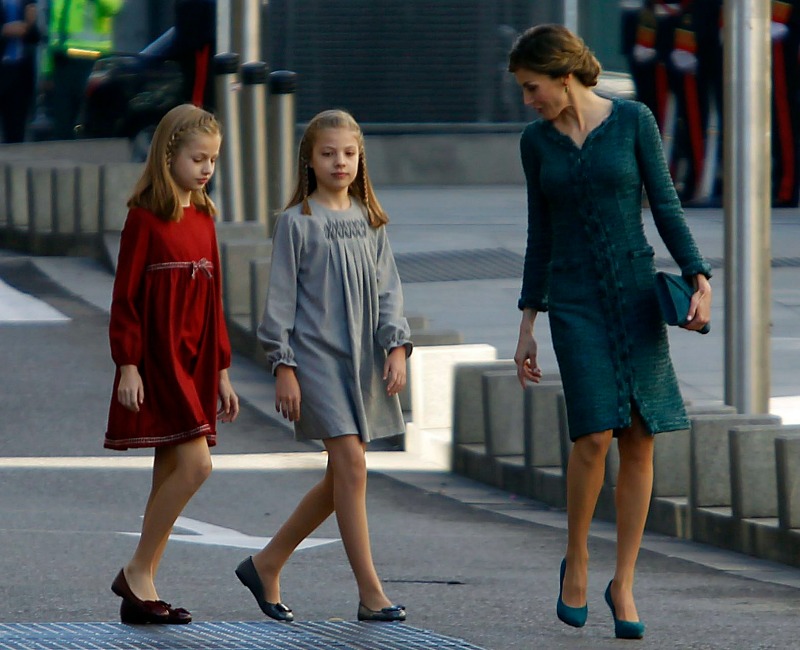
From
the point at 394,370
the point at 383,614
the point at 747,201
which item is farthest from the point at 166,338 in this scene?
the point at 747,201

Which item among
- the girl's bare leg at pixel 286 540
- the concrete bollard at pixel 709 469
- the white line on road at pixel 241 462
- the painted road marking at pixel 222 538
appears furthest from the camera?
the white line on road at pixel 241 462

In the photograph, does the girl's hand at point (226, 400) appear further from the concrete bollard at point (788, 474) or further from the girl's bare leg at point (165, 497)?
the concrete bollard at point (788, 474)

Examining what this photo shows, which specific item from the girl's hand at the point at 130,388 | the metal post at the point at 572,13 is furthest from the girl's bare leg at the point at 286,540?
the metal post at the point at 572,13

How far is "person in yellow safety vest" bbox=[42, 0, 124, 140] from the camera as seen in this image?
70.6 ft

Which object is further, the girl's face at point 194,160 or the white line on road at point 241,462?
the white line on road at point 241,462

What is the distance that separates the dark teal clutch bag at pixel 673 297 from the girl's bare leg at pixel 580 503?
15.8 inches

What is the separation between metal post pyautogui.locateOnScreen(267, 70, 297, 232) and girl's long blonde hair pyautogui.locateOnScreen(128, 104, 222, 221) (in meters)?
8.39

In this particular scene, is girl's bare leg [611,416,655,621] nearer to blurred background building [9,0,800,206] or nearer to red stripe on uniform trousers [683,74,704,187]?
blurred background building [9,0,800,206]

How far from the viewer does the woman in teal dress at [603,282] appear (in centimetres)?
554

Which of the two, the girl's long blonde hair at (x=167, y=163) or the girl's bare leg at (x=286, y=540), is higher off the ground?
the girl's long blonde hair at (x=167, y=163)

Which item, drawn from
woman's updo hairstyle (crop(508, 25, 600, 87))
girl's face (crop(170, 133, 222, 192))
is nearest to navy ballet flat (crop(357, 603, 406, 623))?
girl's face (crop(170, 133, 222, 192))

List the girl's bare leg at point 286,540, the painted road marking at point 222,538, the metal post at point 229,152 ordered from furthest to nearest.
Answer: the metal post at point 229,152, the painted road marking at point 222,538, the girl's bare leg at point 286,540

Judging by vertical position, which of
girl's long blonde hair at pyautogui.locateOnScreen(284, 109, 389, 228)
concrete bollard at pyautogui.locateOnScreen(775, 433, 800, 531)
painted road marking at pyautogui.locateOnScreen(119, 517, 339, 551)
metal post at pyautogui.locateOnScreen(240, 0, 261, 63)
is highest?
metal post at pyautogui.locateOnScreen(240, 0, 261, 63)

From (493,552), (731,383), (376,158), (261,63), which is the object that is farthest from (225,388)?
(376,158)
